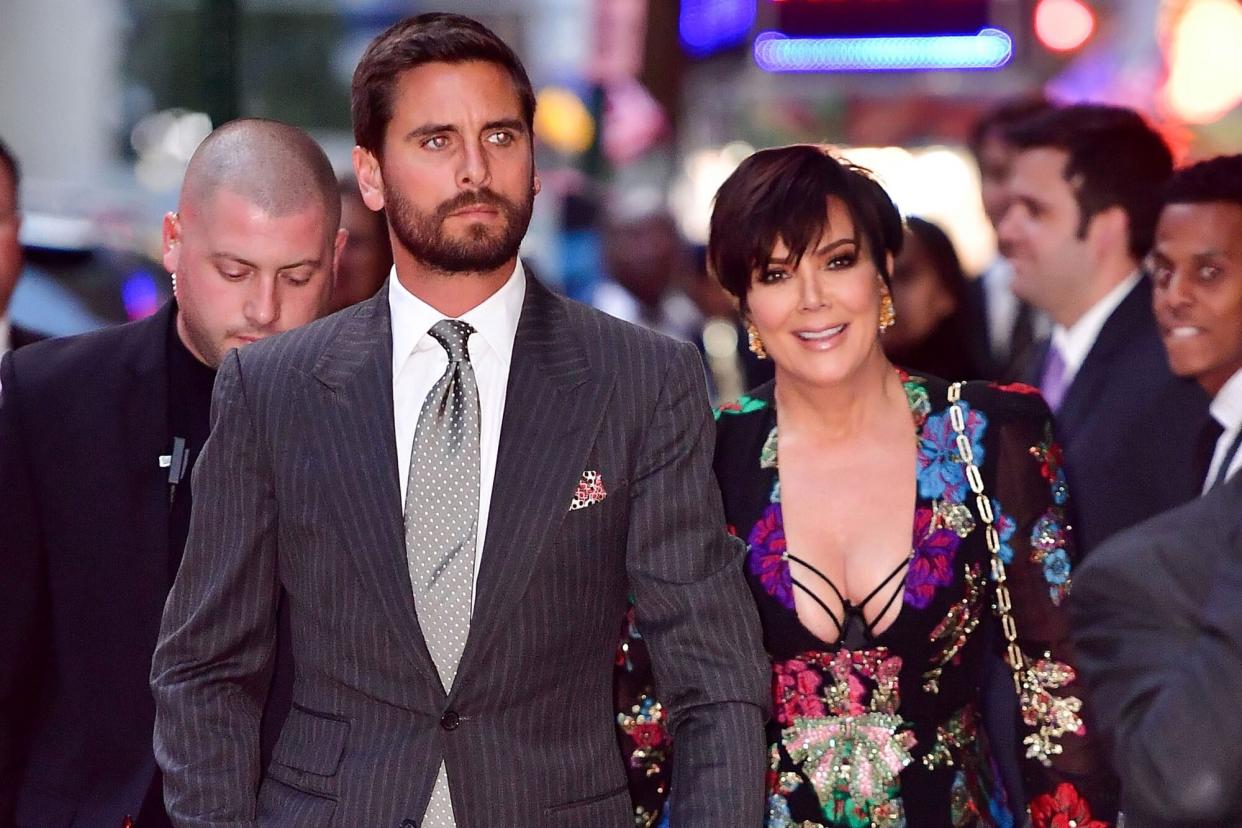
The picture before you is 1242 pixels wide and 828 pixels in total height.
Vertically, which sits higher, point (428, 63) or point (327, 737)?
point (428, 63)

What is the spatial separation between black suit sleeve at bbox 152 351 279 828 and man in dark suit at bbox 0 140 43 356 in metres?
2.69

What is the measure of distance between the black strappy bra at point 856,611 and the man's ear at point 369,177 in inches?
49.0

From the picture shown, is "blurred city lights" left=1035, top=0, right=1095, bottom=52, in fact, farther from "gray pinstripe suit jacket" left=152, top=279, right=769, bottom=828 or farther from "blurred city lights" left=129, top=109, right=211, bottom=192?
"blurred city lights" left=129, top=109, right=211, bottom=192

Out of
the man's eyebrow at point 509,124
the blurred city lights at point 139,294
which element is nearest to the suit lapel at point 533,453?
the man's eyebrow at point 509,124

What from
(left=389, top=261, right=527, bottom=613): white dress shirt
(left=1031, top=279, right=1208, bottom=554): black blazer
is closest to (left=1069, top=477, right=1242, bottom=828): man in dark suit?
(left=389, top=261, right=527, bottom=613): white dress shirt

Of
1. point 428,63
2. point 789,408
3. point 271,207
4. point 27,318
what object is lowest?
point 27,318

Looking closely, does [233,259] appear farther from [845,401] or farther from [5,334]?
[5,334]

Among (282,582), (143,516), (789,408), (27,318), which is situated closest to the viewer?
(282,582)

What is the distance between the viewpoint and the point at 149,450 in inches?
160

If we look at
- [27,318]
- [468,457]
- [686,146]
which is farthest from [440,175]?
[686,146]

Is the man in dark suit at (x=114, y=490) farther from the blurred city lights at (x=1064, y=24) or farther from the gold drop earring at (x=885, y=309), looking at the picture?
the blurred city lights at (x=1064, y=24)

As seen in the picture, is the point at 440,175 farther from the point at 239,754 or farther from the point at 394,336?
the point at 239,754

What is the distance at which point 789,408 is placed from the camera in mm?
4445

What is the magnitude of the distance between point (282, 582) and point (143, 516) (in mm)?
570
